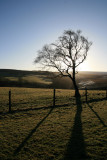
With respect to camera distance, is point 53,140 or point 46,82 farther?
point 46,82

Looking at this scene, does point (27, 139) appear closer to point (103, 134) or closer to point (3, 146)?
point (3, 146)

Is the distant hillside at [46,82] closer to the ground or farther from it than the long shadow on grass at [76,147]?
farther from it

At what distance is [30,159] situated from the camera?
390 centimetres

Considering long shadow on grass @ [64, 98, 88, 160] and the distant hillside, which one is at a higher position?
the distant hillside

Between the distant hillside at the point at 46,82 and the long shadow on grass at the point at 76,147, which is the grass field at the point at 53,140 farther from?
the distant hillside at the point at 46,82

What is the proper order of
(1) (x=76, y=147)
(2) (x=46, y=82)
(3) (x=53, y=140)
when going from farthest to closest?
(2) (x=46, y=82)
(3) (x=53, y=140)
(1) (x=76, y=147)

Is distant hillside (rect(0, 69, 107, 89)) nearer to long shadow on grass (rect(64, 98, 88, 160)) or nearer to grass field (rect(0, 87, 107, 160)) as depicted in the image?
grass field (rect(0, 87, 107, 160))

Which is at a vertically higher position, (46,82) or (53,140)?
(46,82)

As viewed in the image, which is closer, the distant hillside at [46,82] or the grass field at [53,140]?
the grass field at [53,140]

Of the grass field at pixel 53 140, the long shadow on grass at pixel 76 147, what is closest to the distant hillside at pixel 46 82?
the grass field at pixel 53 140

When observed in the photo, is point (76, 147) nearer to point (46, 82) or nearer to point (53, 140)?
point (53, 140)

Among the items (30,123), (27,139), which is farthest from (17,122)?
(27,139)

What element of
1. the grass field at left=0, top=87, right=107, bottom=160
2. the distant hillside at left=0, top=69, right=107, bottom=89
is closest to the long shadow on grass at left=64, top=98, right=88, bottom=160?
the grass field at left=0, top=87, right=107, bottom=160

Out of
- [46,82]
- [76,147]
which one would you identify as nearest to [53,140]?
[76,147]
